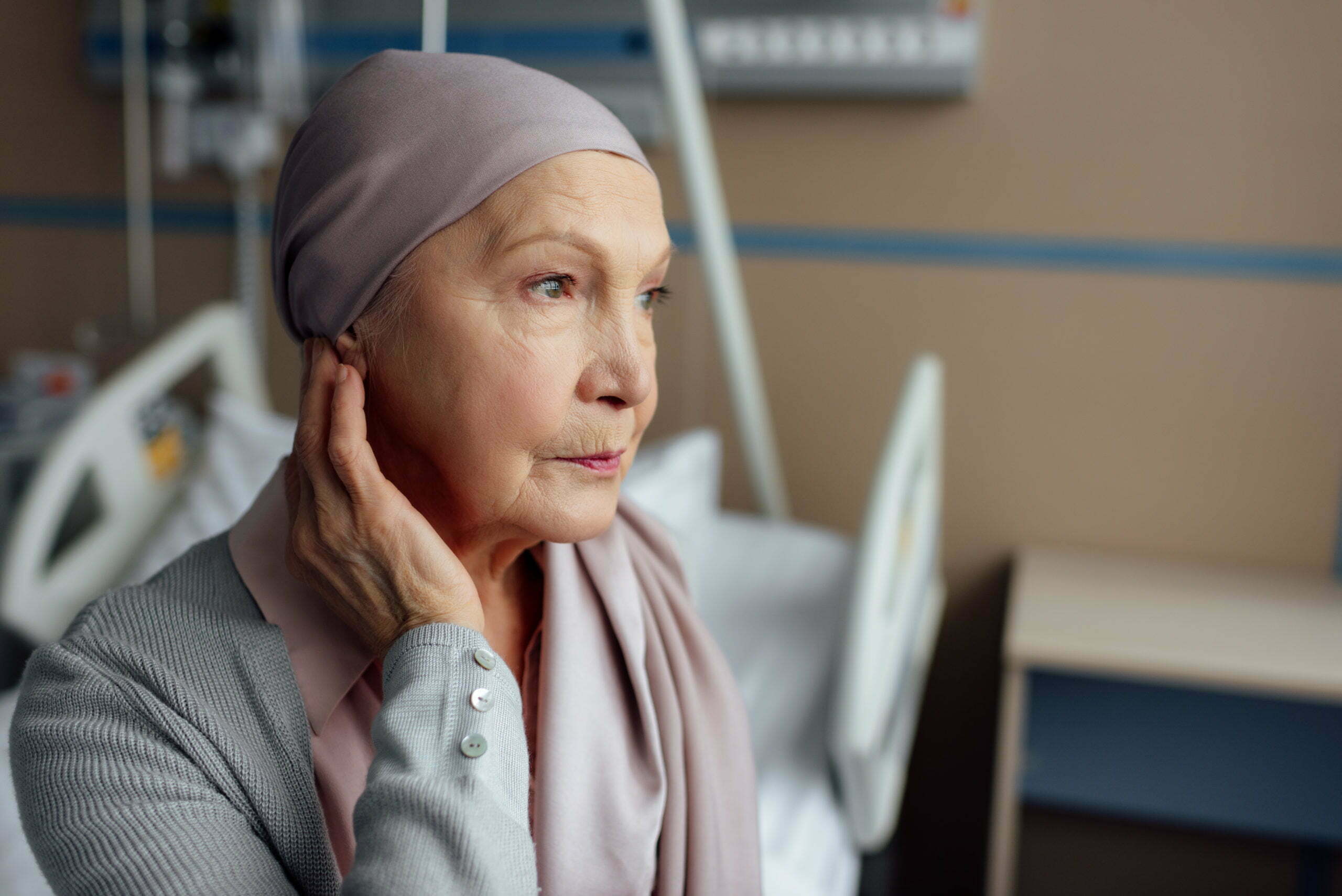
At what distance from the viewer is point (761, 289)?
2.36m

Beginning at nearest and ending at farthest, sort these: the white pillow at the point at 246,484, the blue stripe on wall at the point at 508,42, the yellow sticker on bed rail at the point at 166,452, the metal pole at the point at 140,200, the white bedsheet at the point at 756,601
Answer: the white bedsheet at the point at 756,601, the white pillow at the point at 246,484, the yellow sticker on bed rail at the point at 166,452, the blue stripe on wall at the point at 508,42, the metal pole at the point at 140,200

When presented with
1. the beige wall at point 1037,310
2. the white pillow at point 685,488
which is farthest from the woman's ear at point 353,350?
Answer: the beige wall at point 1037,310

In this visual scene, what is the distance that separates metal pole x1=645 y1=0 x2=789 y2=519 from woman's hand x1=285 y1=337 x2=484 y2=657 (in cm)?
93

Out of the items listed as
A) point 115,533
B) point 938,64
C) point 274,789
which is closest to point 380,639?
point 274,789

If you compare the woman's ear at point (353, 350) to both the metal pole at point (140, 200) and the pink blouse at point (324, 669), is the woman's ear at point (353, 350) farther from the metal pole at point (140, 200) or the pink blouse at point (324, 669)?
the metal pole at point (140, 200)

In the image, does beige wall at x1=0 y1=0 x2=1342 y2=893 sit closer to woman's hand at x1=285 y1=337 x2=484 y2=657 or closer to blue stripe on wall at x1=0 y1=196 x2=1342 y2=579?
blue stripe on wall at x1=0 y1=196 x2=1342 y2=579

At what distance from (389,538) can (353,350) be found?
0.13m

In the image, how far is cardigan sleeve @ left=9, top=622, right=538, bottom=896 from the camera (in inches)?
24.5

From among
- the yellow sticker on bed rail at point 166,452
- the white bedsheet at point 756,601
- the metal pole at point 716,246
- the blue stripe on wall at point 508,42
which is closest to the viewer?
the white bedsheet at point 756,601

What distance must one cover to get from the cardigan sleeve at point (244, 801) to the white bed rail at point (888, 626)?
0.79 m

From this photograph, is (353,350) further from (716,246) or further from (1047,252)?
(1047,252)

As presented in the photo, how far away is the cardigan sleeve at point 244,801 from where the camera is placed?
622 mm

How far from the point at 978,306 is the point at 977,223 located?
16 cm

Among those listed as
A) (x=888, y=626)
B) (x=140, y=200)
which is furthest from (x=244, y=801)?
(x=140, y=200)
